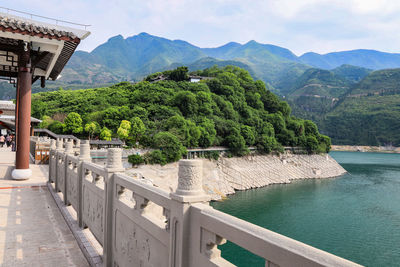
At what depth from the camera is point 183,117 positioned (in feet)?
107

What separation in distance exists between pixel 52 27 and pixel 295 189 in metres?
29.1

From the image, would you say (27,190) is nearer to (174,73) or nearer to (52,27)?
(52,27)

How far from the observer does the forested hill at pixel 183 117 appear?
29.6 metres

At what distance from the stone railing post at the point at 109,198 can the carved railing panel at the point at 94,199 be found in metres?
0.14

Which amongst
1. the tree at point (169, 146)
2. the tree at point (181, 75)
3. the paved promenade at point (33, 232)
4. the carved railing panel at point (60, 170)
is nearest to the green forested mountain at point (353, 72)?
the tree at point (181, 75)

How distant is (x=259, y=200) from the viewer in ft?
84.8

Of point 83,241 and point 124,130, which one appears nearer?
point 83,241

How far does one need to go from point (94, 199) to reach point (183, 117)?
28380mm

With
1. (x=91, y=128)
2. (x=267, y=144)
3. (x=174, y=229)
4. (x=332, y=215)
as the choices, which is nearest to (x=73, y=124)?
(x=91, y=128)

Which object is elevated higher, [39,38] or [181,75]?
[181,75]

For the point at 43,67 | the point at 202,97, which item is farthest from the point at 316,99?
the point at 43,67

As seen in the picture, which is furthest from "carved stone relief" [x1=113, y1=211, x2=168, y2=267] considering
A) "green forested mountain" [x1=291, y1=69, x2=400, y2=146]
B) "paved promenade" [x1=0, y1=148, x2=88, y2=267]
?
"green forested mountain" [x1=291, y1=69, x2=400, y2=146]

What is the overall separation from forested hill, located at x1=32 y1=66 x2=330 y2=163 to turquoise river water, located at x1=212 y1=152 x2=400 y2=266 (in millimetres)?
7432

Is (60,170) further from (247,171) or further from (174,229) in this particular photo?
(247,171)
